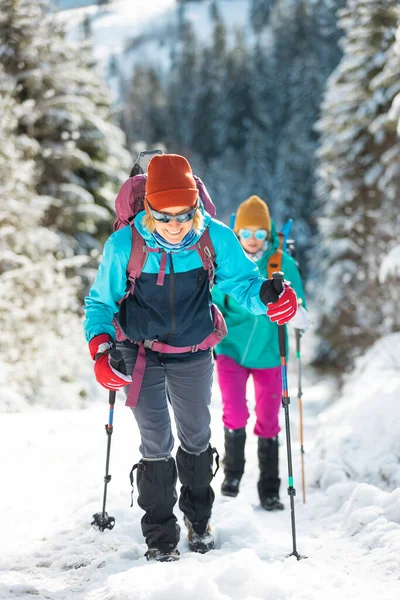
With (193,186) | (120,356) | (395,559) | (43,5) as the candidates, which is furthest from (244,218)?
(43,5)

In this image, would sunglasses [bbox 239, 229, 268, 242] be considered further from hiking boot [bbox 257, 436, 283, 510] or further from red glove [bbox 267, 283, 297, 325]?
hiking boot [bbox 257, 436, 283, 510]

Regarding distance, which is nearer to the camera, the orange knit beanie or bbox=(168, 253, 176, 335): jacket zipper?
the orange knit beanie

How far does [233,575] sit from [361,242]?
1837cm

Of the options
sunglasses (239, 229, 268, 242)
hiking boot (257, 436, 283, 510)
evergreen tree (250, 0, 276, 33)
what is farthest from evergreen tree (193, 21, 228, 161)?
hiking boot (257, 436, 283, 510)

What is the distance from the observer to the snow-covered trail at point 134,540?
2.90 metres

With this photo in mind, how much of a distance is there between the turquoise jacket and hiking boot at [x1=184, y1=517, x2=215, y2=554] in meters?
1.24

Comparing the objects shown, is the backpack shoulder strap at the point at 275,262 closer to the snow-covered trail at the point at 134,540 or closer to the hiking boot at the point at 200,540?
the snow-covered trail at the point at 134,540

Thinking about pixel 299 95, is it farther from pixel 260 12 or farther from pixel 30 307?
pixel 260 12

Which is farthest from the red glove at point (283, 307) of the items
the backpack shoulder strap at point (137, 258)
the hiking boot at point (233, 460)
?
the hiking boot at point (233, 460)

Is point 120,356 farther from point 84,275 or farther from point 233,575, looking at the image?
point 84,275

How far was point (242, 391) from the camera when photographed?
5.02m

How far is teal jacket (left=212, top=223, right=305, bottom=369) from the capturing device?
4.98m

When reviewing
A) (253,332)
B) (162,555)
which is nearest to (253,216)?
(253,332)

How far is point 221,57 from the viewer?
6712cm
